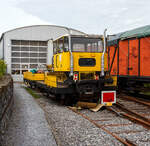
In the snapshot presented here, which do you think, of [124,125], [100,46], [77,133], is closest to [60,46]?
[100,46]

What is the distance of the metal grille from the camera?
1121 inches

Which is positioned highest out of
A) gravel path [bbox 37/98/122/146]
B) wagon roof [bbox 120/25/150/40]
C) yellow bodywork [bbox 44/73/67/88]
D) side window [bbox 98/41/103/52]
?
wagon roof [bbox 120/25/150/40]

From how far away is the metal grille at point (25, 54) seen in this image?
28.5 metres

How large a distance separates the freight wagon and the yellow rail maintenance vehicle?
1863 millimetres

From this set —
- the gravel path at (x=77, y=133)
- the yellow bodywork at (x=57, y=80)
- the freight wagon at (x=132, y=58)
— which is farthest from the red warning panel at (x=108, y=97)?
the freight wagon at (x=132, y=58)

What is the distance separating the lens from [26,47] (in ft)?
94.6

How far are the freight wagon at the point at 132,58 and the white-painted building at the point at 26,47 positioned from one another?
659 inches

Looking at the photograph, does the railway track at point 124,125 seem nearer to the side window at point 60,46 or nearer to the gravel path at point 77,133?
the gravel path at point 77,133

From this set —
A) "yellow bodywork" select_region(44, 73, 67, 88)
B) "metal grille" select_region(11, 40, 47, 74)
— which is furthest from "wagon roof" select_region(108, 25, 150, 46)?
"metal grille" select_region(11, 40, 47, 74)

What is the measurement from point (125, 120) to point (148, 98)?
5.06m

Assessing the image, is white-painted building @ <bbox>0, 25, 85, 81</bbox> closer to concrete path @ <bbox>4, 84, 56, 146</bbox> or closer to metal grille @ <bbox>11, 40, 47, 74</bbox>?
metal grille @ <bbox>11, 40, 47, 74</bbox>

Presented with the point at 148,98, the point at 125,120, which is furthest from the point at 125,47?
the point at 125,120

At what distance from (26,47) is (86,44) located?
20.6m

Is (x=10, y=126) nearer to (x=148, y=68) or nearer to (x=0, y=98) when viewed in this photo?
(x=0, y=98)
